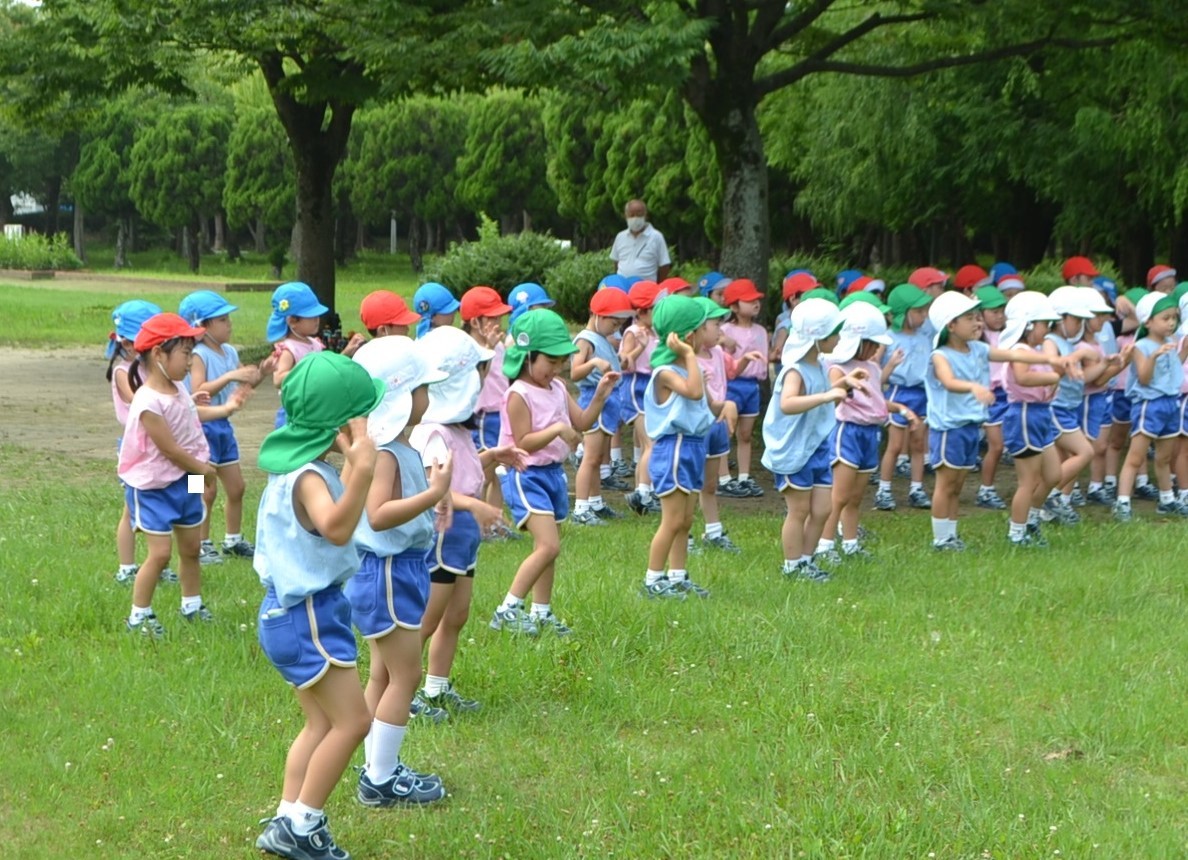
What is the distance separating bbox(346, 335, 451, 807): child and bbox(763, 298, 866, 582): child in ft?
11.7

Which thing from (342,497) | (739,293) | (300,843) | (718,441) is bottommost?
(300,843)

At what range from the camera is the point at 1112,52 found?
56.1ft

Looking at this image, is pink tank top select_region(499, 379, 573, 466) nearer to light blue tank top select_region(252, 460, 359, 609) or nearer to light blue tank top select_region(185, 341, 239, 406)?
light blue tank top select_region(252, 460, 359, 609)

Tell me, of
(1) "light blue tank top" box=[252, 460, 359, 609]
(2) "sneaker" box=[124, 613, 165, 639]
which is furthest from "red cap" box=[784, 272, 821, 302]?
(1) "light blue tank top" box=[252, 460, 359, 609]

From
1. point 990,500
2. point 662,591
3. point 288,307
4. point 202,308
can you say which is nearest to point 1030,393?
point 990,500

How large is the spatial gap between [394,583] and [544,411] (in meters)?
1.95

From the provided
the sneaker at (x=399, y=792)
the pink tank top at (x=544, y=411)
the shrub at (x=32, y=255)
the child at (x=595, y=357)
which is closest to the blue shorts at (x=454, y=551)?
the sneaker at (x=399, y=792)

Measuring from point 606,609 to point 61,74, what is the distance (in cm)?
1373

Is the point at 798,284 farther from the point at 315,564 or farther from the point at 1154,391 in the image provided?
the point at 315,564

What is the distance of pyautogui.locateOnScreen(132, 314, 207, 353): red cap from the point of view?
749 centimetres

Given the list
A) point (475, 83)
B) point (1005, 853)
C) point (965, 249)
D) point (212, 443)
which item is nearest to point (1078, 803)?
point (1005, 853)

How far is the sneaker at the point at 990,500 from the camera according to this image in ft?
39.3

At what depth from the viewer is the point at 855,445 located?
960 cm

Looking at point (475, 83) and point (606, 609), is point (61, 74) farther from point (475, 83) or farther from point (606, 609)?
point (606, 609)
